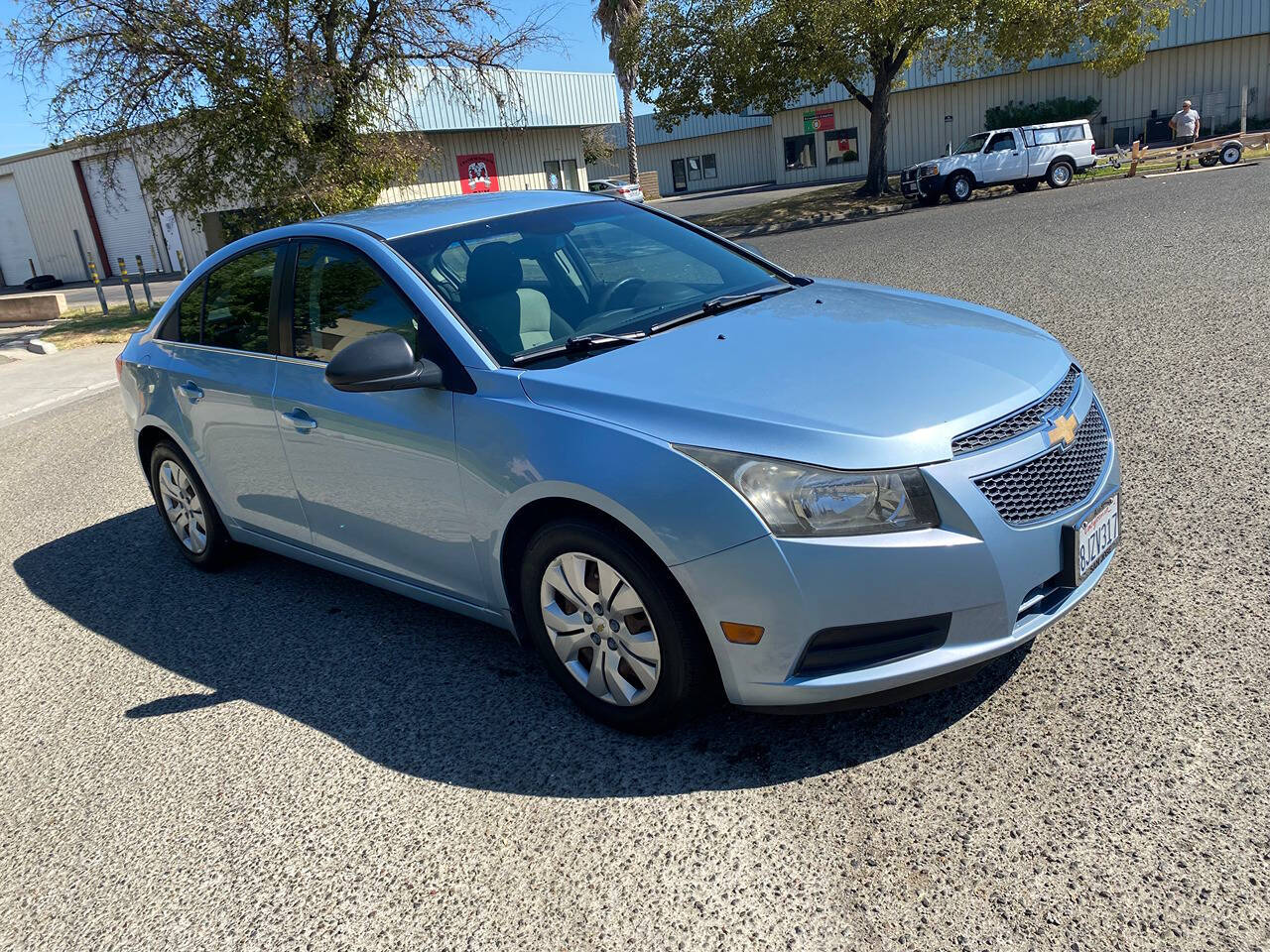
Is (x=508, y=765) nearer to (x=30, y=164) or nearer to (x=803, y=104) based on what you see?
(x=30, y=164)

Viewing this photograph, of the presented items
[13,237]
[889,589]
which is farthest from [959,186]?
[13,237]

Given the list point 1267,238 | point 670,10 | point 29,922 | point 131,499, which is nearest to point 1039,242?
point 1267,238

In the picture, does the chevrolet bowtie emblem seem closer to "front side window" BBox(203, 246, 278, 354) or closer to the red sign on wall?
"front side window" BBox(203, 246, 278, 354)

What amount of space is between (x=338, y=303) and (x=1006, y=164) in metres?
26.9

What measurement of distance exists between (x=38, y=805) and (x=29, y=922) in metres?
0.68

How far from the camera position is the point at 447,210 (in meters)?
4.32

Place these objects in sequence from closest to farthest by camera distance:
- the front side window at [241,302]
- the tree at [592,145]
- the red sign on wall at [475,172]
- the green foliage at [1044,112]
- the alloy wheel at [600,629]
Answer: the alloy wheel at [600,629]
the front side window at [241,302]
the red sign on wall at [475,172]
the tree at [592,145]
the green foliage at [1044,112]

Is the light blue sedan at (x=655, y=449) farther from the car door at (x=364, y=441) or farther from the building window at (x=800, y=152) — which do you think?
the building window at (x=800, y=152)

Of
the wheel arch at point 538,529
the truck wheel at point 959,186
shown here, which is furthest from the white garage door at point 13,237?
the wheel arch at point 538,529

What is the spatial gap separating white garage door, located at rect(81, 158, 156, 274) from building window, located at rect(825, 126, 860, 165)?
3127 centimetres

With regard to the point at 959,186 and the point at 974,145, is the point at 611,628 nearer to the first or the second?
the point at 959,186

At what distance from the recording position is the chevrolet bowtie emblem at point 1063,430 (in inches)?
119

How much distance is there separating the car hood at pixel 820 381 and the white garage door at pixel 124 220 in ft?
127

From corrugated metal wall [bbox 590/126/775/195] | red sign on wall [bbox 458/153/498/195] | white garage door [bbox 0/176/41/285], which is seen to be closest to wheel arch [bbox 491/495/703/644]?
red sign on wall [bbox 458/153/498/195]
